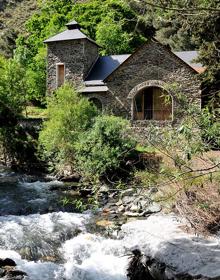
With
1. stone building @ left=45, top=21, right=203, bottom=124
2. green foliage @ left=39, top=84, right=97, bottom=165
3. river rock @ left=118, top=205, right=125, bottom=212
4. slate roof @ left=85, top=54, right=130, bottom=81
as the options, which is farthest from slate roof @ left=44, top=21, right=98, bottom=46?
river rock @ left=118, top=205, right=125, bottom=212

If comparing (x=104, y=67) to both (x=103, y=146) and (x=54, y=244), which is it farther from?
(x=54, y=244)

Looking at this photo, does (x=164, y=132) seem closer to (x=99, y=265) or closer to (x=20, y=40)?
(x=99, y=265)

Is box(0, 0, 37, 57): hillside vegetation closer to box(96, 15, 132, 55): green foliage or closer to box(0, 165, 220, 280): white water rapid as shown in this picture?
box(96, 15, 132, 55): green foliage

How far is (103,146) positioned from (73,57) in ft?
45.2

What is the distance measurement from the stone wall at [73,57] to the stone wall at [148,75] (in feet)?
13.7

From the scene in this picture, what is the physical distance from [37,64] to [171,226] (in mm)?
28931

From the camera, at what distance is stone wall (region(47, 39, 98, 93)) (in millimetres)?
27609

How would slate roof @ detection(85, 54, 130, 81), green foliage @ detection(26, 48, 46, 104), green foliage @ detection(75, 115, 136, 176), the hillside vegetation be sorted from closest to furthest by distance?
1. green foliage @ detection(75, 115, 136, 176)
2. slate roof @ detection(85, 54, 130, 81)
3. green foliage @ detection(26, 48, 46, 104)
4. the hillside vegetation

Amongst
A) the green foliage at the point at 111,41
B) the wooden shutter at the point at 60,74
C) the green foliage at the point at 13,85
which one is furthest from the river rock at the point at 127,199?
the green foliage at the point at 111,41

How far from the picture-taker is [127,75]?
937 inches

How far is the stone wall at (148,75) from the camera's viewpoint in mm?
22656

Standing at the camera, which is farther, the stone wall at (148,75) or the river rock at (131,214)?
the stone wall at (148,75)

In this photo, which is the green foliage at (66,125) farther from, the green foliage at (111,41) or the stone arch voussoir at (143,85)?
the green foliage at (111,41)

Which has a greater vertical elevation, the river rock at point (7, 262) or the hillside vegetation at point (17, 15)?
the hillside vegetation at point (17, 15)
